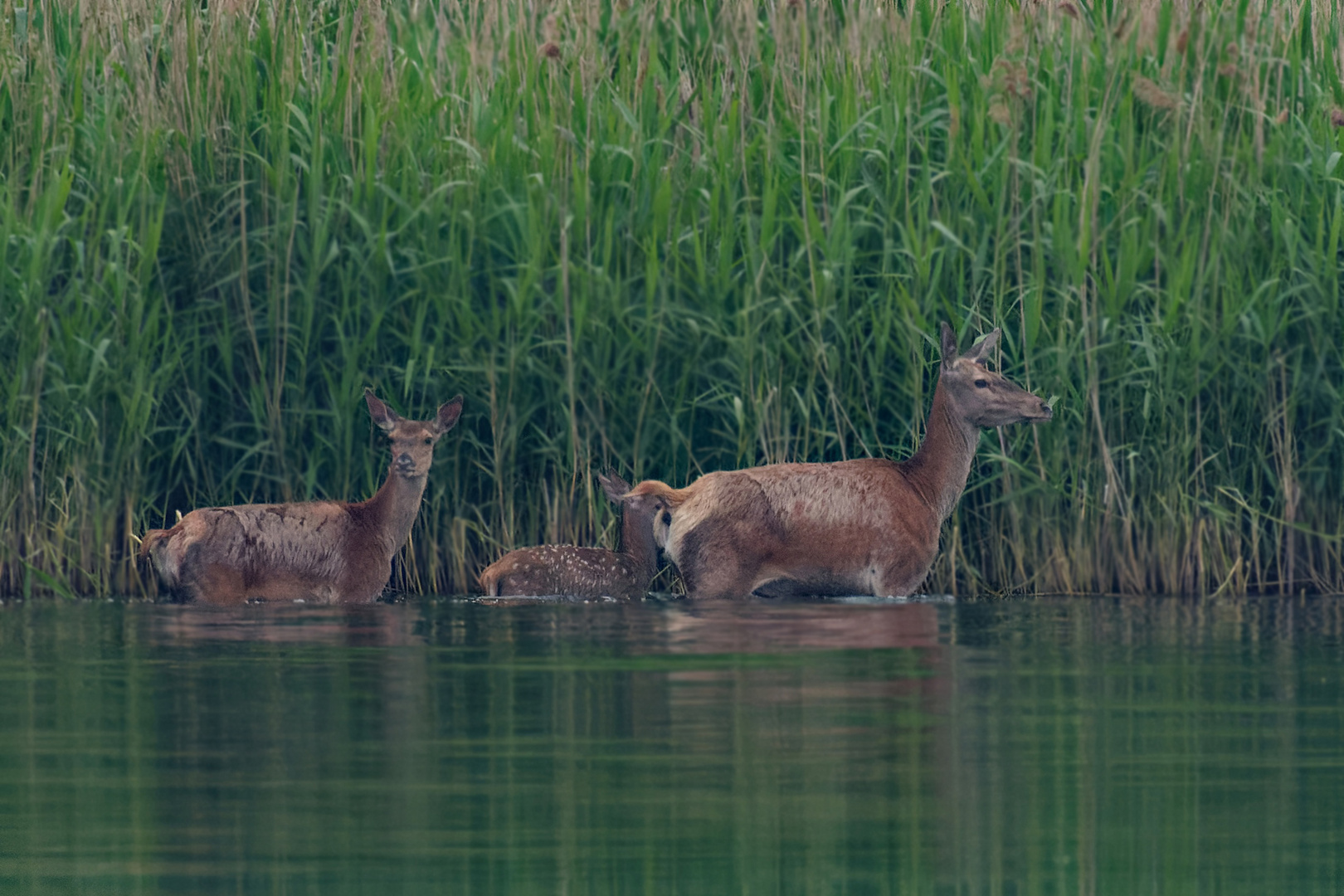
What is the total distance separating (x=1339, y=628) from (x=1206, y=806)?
4203 millimetres

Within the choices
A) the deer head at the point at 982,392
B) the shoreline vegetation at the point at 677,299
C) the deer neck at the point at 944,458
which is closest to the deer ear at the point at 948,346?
the deer head at the point at 982,392

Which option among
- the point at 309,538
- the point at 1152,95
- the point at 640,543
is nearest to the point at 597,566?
the point at 640,543

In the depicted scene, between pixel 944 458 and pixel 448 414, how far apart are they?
7.91ft

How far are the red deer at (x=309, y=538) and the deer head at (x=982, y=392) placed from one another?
237 cm

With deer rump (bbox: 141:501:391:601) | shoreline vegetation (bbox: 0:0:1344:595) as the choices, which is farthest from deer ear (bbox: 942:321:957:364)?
deer rump (bbox: 141:501:391:601)

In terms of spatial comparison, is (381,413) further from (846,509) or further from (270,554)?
(846,509)

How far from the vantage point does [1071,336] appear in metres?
12.1

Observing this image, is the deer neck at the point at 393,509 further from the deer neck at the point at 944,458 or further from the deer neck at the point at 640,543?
the deer neck at the point at 944,458

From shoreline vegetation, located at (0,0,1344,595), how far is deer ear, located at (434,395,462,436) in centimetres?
30

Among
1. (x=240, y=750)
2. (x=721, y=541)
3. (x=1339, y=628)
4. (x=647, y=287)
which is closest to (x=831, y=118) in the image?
(x=647, y=287)

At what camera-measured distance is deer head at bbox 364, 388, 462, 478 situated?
37.7 feet

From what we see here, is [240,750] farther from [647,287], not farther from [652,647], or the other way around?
[647,287]

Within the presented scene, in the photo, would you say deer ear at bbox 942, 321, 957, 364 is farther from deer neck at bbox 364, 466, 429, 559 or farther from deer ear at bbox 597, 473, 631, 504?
deer neck at bbox 364, 466, 429, 559

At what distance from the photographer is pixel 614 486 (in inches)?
462
